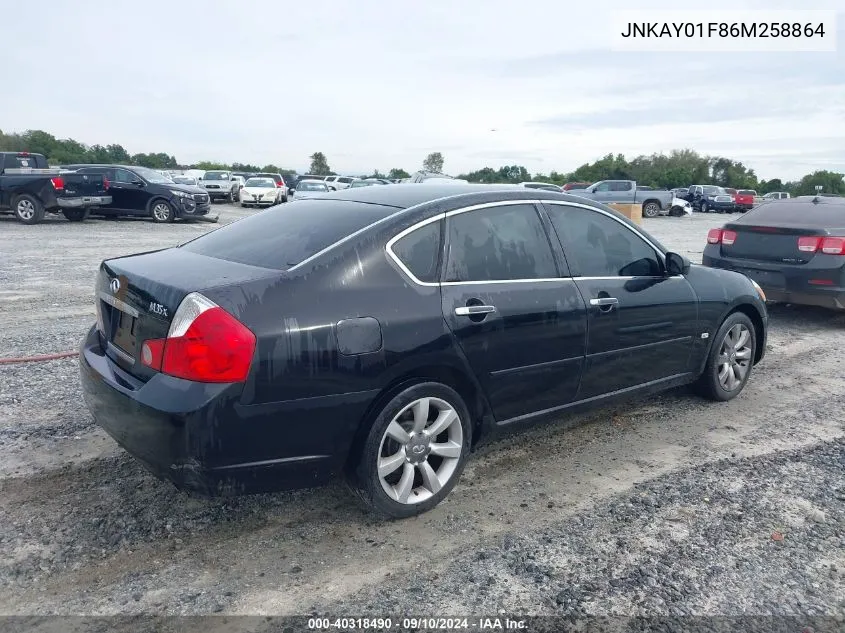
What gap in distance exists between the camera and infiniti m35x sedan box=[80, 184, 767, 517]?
2855 millimetres

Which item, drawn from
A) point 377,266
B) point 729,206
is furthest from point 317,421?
point 729,206

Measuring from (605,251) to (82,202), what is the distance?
18.2 m

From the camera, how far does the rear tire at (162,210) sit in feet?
67.5

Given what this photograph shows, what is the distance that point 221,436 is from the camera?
2.81 metres

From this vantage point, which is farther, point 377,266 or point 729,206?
point 729,206

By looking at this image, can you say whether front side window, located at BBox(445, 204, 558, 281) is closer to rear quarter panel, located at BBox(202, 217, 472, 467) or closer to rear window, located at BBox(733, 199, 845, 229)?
rear quarter panel, located at BBox(202, 217, 472, 467)

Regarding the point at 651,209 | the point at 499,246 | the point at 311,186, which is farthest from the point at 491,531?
the point at 651,209

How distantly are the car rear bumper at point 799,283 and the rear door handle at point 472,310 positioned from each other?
532 cm

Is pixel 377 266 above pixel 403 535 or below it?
above

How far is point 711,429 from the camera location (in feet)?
15.3

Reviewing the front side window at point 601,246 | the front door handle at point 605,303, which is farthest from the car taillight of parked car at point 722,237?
the front door handle at point 605,303

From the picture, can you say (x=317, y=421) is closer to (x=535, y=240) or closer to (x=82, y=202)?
(x=535, y=240)

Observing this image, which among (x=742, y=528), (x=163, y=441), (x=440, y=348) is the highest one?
(x=440, y=348)

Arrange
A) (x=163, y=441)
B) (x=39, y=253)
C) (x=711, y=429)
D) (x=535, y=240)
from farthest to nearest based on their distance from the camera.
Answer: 1. (x=39, y=253)
2. (x=711, y=429)
3. (x=535, y=240)
4. (x=163, y=441)
